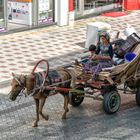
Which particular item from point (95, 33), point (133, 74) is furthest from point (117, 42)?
point (95, 33)

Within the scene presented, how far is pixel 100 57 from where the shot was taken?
11.3 metres

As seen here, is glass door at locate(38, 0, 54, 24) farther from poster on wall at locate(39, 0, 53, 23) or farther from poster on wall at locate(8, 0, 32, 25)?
poster on wall at locate(8, 0, 32, 25)

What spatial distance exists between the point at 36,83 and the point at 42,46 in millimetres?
7479

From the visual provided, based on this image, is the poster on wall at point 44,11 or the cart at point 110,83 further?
the poster on wall at point 44,11

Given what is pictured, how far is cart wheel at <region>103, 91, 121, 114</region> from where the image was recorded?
36.1 ft

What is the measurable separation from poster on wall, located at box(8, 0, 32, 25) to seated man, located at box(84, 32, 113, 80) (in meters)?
8.63

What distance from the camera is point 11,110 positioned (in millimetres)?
11430

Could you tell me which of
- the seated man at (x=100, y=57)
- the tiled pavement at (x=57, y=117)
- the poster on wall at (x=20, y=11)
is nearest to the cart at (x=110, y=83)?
the seated man at (x=100, y=57)

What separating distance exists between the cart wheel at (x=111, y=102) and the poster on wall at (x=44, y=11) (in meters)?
9.80

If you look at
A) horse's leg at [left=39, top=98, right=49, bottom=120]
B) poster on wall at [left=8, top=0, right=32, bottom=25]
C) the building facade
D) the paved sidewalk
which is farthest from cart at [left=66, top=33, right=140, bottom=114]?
poster on wall at [left=8, top=0, right=32, bottom=25]

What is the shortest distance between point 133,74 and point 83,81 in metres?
1.14

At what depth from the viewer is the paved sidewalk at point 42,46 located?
15.0 m

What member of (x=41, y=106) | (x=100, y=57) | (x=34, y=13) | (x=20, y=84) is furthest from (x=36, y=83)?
(x=34, y=13)

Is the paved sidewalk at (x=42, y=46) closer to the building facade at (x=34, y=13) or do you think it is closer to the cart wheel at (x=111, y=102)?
the building facade at (x=34, y=13)
